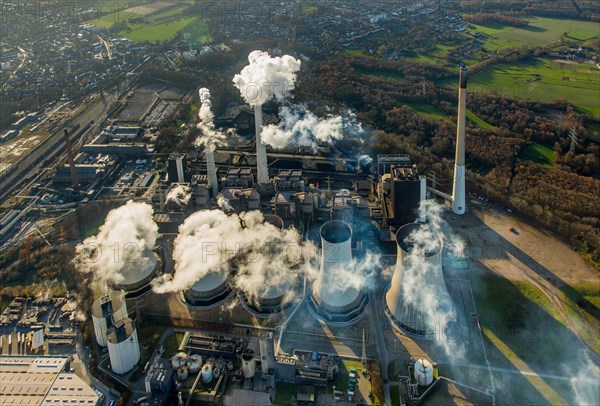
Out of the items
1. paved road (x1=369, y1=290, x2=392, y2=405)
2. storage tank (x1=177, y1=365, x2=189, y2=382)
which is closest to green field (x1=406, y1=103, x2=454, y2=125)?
paved road (x1=369, y1=290, x2=392, y2=405)

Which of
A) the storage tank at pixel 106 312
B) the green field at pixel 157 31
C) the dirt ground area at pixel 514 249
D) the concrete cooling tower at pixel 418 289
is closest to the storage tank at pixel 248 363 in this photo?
the storage tank at pixel 106 312

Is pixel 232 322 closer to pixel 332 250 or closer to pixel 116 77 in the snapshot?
pixel 332 250

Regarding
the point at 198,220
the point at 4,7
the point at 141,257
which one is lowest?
the point at 141,257

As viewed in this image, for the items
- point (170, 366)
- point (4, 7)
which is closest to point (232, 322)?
point (170, 366)

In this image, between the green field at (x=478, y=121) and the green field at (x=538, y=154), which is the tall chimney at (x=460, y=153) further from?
the green field at (x=478, y=121)

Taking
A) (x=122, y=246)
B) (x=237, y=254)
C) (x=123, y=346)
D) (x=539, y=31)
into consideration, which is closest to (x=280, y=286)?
(x=237, y=254)

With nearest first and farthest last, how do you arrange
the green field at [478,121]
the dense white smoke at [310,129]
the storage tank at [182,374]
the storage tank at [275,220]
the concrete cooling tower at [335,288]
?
1. the storage tank at [182,374]
2. the concrete cooling tower at [335,288]
3. the storage tank at [275,220]
4. the dense white smoke at [310,129]
5. the green field at [478,121]
